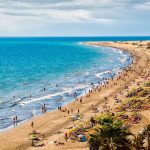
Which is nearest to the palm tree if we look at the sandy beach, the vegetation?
the vegetation

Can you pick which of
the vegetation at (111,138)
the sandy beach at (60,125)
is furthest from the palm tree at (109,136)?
the sandy beach at (60,125)

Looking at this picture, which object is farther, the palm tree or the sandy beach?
Answer: the sandy beach

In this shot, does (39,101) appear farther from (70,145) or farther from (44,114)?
(70,145)

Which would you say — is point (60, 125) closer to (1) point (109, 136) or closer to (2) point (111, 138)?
(1) point (109, 136)

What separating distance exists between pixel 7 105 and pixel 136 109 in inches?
1190

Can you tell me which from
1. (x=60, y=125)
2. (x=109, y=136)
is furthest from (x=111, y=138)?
(x=60, y=125)

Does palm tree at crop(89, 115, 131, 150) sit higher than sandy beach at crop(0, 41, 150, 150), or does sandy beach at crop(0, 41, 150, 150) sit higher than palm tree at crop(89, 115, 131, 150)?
palm tree at crop(89, 115, 131, 150)

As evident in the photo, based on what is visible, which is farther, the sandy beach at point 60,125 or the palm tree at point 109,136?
the sandy beach at point 60,125

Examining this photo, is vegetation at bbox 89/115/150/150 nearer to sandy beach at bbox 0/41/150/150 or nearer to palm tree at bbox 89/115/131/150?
palm tree at bbox 89/115/131/150

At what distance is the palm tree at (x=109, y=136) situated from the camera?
98.4 ft

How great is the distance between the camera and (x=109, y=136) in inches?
1204

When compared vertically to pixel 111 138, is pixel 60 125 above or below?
below

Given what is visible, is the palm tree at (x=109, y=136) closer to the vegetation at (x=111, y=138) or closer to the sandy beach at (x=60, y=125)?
the vegetation at (x=111, y=138)

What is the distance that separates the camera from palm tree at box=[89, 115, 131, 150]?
2998 centimetres
